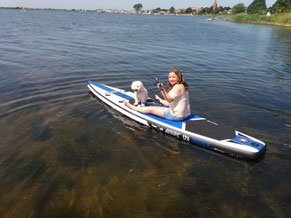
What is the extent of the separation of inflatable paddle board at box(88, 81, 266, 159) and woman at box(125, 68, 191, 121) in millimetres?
172

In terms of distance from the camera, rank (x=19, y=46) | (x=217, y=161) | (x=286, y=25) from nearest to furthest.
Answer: (x=217, y=161)
(x=19, y=46)
(x=286, y=25)

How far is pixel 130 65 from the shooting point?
1573 cm

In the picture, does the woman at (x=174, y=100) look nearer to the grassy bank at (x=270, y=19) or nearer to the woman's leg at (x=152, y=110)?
the woman's leg at (x=152, y=110)

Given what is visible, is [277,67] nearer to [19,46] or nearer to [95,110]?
[95,110]

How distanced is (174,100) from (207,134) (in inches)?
58.3

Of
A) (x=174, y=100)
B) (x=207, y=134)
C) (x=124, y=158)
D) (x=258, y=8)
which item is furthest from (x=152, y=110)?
(x=258, y=8)

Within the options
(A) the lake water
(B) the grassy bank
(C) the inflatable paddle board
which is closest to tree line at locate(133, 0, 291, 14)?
(B) the grassy bank

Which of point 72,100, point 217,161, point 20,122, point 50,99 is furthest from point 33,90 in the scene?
point 217,161

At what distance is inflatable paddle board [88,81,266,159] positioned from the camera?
613 centimetres

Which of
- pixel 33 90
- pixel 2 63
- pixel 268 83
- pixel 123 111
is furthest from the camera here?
pixel 2 63

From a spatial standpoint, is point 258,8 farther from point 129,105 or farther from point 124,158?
point 124,158

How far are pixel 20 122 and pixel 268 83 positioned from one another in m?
13.3

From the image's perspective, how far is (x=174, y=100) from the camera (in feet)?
22.4

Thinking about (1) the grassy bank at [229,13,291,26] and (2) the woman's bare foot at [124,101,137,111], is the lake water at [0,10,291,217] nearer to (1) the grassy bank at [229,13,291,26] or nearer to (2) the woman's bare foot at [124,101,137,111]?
(2) the woman's bare foot at [124,101,137,111]
